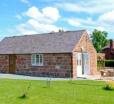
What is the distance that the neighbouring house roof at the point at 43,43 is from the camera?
39.6 meters

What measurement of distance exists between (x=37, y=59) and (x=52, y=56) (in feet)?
8.09

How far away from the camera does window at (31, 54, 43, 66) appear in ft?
135

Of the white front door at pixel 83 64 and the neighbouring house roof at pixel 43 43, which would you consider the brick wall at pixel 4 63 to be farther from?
the white front door at pixel 83 64

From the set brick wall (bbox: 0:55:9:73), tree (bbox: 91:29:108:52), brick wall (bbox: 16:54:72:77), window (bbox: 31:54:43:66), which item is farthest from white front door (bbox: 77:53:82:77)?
tree (bbox: 91:29:108:52)

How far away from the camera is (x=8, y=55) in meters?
45.2

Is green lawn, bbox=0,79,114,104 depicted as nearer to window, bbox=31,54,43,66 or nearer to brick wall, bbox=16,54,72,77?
brick wall, bbox=16,54,72,77

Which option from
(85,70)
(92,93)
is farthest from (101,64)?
(92,93)

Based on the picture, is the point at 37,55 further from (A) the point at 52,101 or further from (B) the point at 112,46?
(B) the point at 112,46

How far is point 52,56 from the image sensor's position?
39812 millimetres

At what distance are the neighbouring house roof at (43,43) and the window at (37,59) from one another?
0.59 m

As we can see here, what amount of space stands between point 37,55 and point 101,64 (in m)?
15.6

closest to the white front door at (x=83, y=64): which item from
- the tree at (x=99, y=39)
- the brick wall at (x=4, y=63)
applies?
the brick wall at (x=4, y=63)

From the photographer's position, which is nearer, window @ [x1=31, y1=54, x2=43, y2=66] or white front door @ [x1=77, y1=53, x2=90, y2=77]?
white front door @ [x1=77, y1=53, x2=90, y2=77]

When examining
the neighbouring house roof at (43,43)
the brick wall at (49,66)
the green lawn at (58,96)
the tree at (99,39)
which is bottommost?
the green lawn at (58,96)
